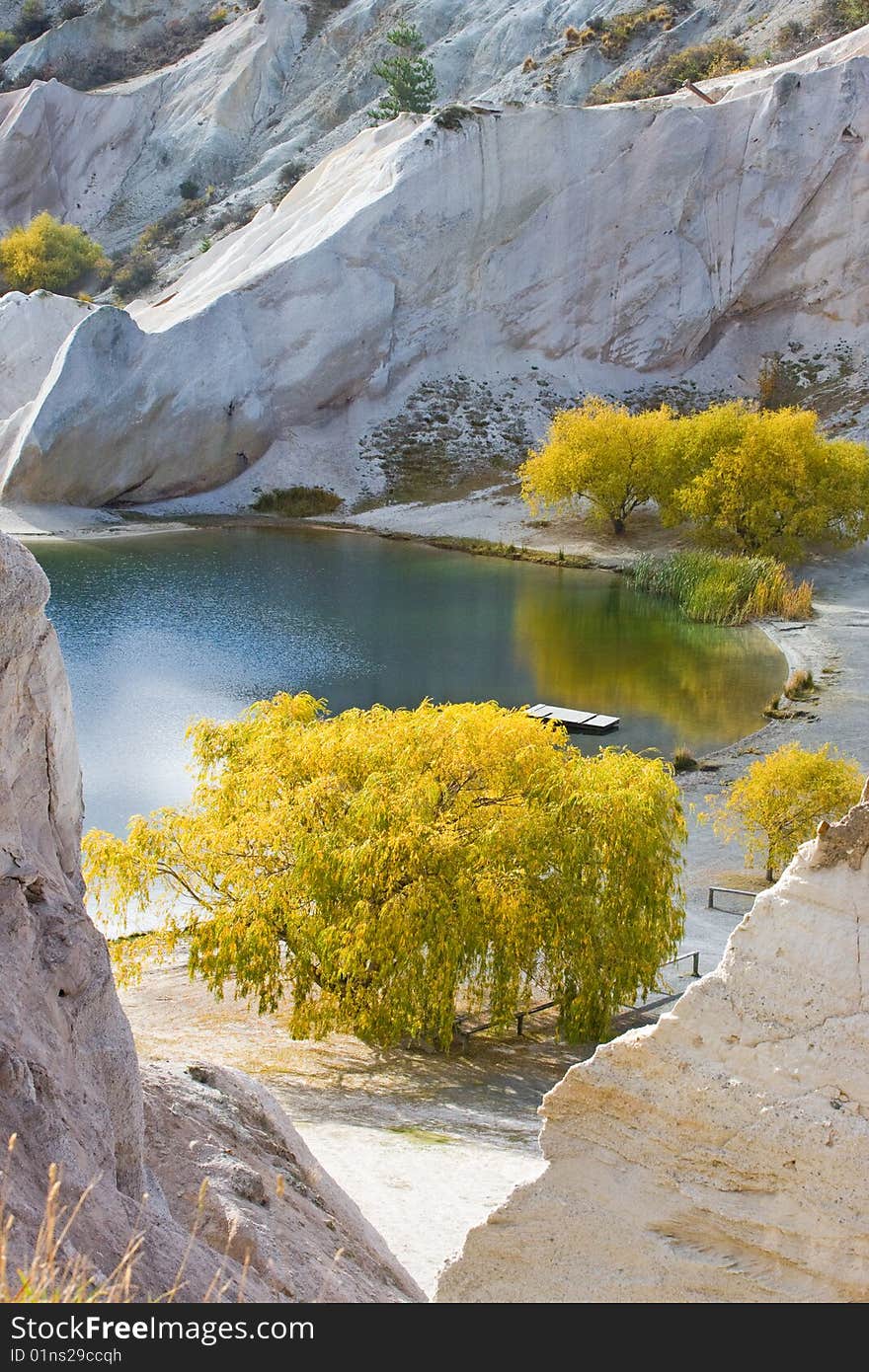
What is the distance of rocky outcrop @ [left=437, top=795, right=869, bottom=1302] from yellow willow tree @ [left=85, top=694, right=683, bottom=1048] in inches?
330

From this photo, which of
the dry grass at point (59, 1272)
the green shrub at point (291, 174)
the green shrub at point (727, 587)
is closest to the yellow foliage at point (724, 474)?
the green shrub at point (727, 587)

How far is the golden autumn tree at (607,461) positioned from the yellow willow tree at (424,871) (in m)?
30.9

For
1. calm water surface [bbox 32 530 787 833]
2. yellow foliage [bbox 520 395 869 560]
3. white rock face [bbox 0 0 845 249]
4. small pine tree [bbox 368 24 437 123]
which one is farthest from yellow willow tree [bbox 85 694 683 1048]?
white rock face [bbox 0 0 845 249]

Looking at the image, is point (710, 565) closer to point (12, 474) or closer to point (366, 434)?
point (366, 434)

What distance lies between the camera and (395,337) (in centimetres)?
6003

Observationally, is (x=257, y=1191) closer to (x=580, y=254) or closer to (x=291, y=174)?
(x=580, y=254)

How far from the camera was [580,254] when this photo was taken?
61.3 metres

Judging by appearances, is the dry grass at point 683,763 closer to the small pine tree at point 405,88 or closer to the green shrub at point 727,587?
the green shrub at point 727,587

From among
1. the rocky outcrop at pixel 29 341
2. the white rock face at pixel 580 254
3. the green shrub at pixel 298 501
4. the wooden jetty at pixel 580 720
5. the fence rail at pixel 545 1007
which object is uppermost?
the white rock face at pixel 580 254

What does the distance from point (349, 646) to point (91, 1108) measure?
2906cm

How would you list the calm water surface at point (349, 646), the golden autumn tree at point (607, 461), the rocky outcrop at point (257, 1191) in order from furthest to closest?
1. the golden autumn tree at point (607, 461)
2. the calm water surface at point (349, 646)
3. the rocky outcrop at point (257, 1191)

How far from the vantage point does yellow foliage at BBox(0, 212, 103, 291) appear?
77.6 m

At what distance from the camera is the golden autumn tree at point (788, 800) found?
70.3 feet

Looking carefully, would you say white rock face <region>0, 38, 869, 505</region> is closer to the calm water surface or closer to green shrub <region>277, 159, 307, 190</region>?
the calm water surface
